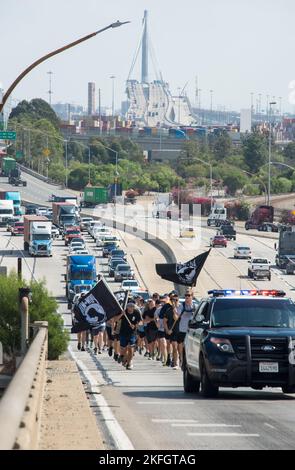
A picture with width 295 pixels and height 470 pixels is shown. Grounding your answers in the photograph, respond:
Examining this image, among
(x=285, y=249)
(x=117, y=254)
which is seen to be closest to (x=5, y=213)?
(x=117, y=254)

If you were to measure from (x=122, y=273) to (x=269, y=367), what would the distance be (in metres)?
71.7

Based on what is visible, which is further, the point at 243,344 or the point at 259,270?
the point at 259,270

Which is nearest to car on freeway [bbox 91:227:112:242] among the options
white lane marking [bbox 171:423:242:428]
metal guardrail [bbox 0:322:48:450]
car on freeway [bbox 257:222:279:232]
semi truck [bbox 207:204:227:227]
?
car on freeway [bbox 257:222:279:232]

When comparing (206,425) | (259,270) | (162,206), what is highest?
(206,425)

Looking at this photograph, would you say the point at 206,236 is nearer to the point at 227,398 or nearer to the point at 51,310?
the point at 51,310

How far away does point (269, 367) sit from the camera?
18.3 meters

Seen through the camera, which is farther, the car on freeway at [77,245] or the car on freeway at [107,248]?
the car on freeway at [107,248]

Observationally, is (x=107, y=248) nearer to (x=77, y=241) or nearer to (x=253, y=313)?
(x=77, y=241)

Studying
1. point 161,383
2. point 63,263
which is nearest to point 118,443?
point 161,383

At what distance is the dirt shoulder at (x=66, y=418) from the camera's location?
11.0 metres

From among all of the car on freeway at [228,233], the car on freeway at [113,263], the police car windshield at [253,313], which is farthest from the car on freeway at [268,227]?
the police car windshield at [253,313]

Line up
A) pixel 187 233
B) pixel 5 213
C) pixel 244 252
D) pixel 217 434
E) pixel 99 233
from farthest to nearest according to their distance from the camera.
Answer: pixel 5 213, pixel 187 233, pixel 99 233, pixel 244 252, pixel 217 434

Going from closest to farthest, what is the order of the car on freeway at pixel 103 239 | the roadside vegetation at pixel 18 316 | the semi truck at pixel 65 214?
the roadside vegetation at pixel 18 316 < the car on freeway at pixel 103 239 < the semi truck at pixel 65 214

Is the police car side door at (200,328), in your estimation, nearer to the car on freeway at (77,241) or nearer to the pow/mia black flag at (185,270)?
the pow/mia black flag at (185,270)
